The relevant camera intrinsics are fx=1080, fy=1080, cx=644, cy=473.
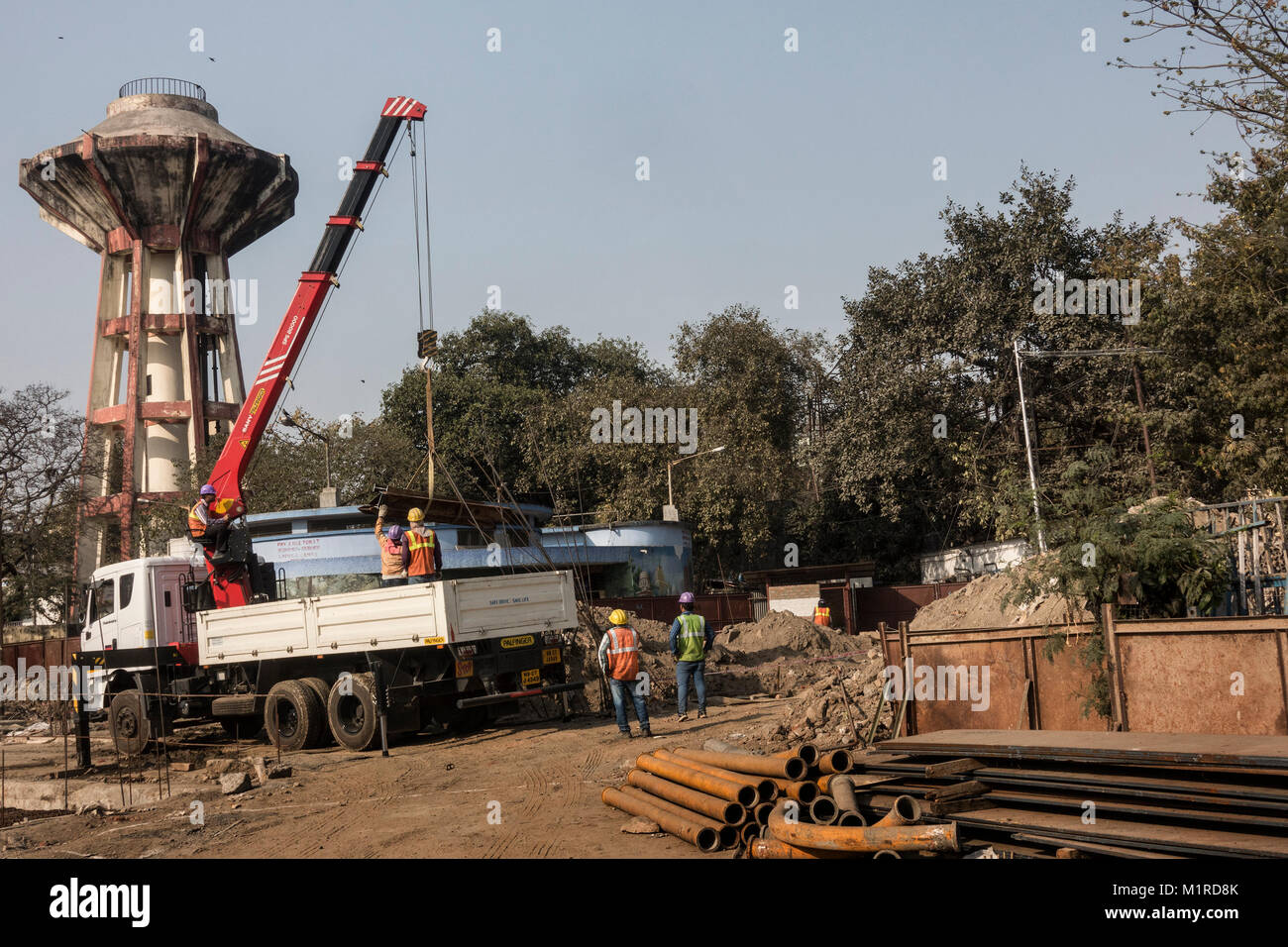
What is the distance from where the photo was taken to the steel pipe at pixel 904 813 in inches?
261

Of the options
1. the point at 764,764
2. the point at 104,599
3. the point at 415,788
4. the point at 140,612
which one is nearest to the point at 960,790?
the point at 764,764

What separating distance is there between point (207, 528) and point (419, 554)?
12.2ft

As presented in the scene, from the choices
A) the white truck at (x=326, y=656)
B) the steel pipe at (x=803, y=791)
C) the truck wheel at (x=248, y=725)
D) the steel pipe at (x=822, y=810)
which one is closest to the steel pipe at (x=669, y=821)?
the steel pipe at (x=803, y=791)

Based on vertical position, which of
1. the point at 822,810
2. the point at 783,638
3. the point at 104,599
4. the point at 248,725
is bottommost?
the point at 248,725

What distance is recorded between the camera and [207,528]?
15703 millimetres

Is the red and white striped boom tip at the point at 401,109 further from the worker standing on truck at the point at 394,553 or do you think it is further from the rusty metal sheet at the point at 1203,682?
the rusty metal sheet at the point at 1203,682

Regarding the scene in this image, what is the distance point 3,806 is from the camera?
12094 millimetres

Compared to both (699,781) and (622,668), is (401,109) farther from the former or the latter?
(699,781)

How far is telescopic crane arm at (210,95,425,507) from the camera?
17.3 metres

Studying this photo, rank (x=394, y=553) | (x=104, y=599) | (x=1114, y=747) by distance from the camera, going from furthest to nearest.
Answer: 1. (x=104, y=599)
2. (x=394, y=553)
3. (x=1114, y=747)

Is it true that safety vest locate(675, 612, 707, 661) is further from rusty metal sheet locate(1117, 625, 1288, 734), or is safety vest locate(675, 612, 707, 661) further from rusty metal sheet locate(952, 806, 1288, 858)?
rusty metal sheet locate(952, 806, 1288, 858)

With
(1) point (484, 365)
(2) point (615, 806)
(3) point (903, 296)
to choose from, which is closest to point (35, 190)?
(1) point (484, 365)
